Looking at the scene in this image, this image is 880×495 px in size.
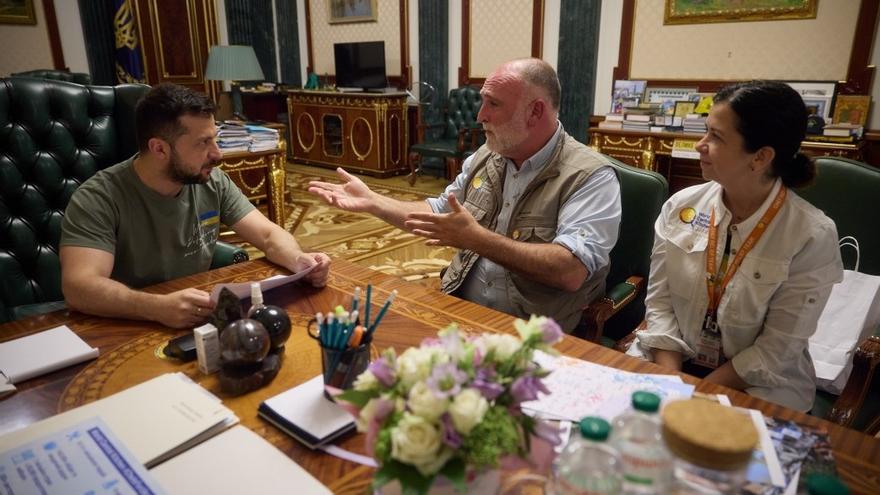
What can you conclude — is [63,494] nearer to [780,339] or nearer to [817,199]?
[780,339]

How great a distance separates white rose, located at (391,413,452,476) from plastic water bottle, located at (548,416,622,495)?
0.15m

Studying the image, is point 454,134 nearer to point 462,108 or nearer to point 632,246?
point 462,108

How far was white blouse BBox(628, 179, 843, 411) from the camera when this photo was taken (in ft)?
4.35

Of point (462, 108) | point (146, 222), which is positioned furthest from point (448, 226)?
point (462, 108)

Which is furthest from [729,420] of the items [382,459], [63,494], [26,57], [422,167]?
[26,57]

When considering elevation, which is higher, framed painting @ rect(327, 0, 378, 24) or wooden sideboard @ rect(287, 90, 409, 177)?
framed painting @ rect(327, 0, 378, 24)

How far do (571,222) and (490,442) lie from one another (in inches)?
46.2

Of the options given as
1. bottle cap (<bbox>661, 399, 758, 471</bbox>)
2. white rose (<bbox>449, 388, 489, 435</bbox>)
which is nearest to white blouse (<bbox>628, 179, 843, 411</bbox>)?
bottle cap (<bbox>661, 399, 758, 471</bbox>)

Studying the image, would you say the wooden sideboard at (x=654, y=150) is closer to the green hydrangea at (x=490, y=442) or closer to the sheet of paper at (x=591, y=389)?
the sheet of paper at (x=591, y=389)

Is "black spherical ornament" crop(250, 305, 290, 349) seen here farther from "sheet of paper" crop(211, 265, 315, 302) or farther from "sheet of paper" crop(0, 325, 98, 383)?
"sheet of paper" crop(0, 325, 98, 383)

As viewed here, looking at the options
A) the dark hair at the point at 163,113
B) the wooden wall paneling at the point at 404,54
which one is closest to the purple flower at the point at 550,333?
the dark hair at the point at 163,113

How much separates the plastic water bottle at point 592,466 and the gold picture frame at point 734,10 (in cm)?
475

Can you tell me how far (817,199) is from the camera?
1671 millimetres

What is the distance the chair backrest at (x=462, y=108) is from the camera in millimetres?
5898
